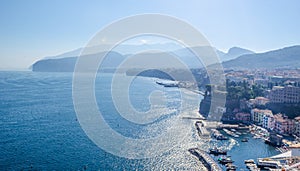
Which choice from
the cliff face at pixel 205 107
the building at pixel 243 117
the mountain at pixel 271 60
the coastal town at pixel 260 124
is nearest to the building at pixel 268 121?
the coastal town at pixel 260 124

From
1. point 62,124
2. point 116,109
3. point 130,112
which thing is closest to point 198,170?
point 62,124

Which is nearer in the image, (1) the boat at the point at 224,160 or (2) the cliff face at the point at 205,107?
(1) the boat at the point at 224,160

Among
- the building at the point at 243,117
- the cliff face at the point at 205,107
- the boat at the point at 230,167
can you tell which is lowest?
the boat at the point at 230,167

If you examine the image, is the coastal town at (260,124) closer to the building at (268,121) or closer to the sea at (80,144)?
the building at (268,121)

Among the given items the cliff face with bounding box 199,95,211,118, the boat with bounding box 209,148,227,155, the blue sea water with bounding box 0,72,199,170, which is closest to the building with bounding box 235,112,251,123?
the cliff face with bounding box 199,95,211,118

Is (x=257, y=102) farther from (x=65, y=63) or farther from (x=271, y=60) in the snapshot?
(x=65, y=63)

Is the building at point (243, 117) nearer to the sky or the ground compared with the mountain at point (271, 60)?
nearer to the ground

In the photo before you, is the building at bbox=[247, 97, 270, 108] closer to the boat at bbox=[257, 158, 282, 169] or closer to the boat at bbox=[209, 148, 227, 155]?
the boat at bbox=[209, 148, 227, 155]

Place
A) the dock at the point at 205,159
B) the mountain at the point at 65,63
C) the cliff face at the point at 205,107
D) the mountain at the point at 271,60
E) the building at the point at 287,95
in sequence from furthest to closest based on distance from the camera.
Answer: the mountain at the point at 65,63 → the mountain at the point at 271,60 → the cliff face at the point at 205,107 → the building at the point at 287,95 → the dock at the point at 205,159

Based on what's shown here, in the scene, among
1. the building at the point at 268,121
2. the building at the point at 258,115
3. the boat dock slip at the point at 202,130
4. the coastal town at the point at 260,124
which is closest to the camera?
the coastal town at the point at 260,124

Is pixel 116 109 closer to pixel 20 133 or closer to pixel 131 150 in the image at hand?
pixel 20 133
